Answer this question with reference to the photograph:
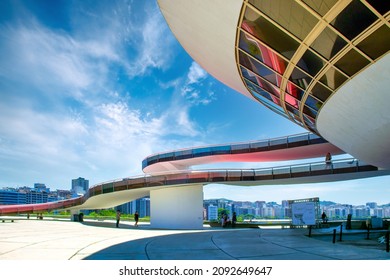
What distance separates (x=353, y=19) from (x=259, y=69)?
428 centimetres

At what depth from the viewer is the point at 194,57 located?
1402 cm

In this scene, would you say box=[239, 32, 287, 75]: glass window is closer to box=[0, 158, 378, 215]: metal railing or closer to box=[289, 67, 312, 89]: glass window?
box=[289, 67, 312, 89]: glass window

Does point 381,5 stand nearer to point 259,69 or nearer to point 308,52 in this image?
point 308,52

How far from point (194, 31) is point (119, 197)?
78.9ft

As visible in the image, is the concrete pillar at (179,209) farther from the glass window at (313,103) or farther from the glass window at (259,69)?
the glass window at (259,69)

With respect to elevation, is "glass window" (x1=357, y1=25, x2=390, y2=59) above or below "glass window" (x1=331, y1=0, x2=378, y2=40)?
below

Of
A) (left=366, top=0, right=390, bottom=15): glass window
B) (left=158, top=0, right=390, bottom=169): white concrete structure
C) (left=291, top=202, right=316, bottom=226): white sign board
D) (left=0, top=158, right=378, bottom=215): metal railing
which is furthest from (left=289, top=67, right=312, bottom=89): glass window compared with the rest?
(left=0, top=158, right=378, bottom=215): metal railing

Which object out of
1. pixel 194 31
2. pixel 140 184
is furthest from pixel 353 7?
pixel 140 184

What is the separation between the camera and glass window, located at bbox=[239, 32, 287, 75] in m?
9.24

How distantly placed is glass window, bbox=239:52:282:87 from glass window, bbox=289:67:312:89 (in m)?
0.60

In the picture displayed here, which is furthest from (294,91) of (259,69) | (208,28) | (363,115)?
(208,28)

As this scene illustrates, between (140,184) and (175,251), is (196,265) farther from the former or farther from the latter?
(140,184)

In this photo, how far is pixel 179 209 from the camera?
1027 inches

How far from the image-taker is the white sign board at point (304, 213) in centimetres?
1576
